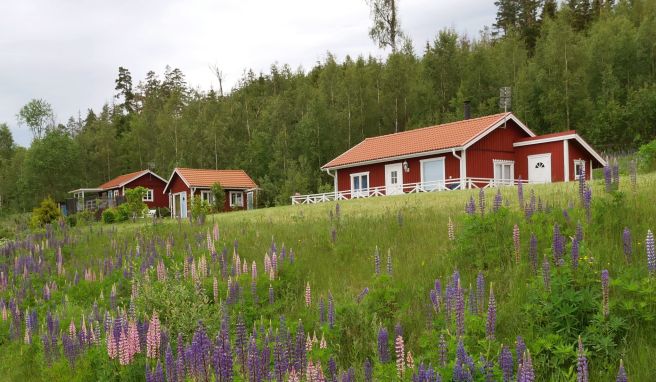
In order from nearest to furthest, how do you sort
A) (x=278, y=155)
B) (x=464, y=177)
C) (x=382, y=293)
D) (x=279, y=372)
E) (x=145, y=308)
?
(x=279, y=372) → (x=382, y=293) → (x=145, y=308) → (x=464, y=177) → (x=278, y=155)

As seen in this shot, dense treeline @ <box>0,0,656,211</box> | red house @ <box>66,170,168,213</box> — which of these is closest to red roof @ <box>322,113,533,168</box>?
dense treeline @ <box>0,0,656,211</box>

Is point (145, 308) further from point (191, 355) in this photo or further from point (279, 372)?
point (279, 372)

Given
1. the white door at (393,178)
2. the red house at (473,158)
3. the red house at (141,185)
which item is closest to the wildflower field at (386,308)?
the red house at (473,158)

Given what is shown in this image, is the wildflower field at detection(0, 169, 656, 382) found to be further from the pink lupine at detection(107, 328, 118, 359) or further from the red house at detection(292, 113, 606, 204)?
the red house at detection(292, 113, 606, 204)

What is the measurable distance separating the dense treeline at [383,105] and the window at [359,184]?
744cm

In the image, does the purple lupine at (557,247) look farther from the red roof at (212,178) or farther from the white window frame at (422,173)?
the red roof at (212,178)

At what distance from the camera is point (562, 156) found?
102 feet

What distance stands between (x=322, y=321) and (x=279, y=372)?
1909mm

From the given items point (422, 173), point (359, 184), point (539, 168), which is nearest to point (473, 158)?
point (422, 173)

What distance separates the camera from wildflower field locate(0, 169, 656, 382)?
4.89m

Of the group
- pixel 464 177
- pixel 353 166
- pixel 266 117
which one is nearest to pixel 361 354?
pixel 464 177

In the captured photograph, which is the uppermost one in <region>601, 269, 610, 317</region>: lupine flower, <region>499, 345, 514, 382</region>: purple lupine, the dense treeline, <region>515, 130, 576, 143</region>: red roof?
the dense treeline

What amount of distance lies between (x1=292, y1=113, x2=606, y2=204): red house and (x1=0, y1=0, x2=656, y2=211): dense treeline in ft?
28.8

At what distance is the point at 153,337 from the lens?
6.05 m
